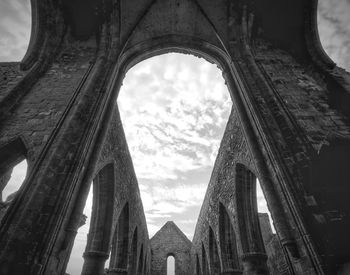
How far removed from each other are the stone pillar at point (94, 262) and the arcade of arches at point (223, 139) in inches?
1.5

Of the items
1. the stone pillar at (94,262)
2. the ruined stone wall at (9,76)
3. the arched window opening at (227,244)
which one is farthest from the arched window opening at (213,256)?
the ruined stone wall at (9,76)

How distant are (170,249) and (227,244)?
12.5 meters

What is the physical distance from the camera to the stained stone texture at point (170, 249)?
18.2 meters

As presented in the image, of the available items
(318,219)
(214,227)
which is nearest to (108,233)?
(214,227)

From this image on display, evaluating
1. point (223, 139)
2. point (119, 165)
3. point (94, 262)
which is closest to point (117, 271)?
point (94, 262)

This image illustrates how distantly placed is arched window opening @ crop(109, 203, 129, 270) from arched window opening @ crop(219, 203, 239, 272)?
4.20 m

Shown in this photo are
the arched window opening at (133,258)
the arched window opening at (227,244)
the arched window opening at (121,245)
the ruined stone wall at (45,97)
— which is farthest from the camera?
the arched window opening at (133,258)

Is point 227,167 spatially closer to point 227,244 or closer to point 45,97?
point 227,244

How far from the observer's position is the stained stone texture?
18203 millimetres

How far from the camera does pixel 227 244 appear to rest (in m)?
8.73

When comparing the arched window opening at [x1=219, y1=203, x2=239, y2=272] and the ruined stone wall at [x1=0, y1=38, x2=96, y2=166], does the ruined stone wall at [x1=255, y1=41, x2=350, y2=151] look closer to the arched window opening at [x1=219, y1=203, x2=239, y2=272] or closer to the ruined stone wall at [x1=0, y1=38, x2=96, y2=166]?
the ruined stone wall at [x1=0, y1=38, x2=96, y2=166]

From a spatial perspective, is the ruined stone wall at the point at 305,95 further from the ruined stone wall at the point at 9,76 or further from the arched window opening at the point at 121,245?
the arched window opening at the point at 121,245

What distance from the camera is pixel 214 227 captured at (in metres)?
9.76

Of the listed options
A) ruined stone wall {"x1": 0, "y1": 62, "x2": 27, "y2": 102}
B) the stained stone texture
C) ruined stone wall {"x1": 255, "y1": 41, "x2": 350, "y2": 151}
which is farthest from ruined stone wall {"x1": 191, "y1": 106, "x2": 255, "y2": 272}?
the stained stone texture
